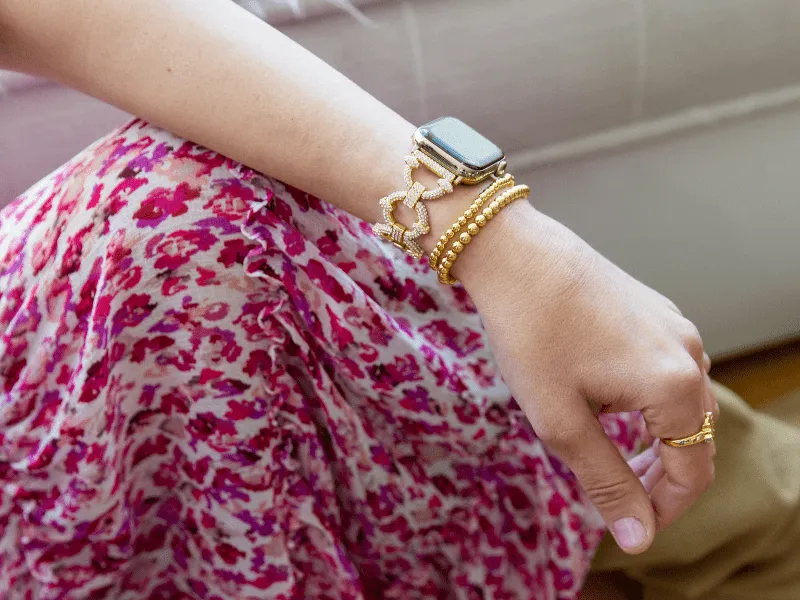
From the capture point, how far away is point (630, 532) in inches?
20.9

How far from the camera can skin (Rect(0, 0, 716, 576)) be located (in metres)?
0.47

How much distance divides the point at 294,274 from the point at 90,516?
0.26 m

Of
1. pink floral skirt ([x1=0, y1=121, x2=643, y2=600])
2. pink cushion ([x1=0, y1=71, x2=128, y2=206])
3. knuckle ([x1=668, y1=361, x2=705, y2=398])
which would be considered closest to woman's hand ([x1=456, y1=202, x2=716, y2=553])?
knuckle ([x1=668, y1=361, x2=705, y2=398])

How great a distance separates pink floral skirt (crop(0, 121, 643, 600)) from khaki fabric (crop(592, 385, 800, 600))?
17 cm

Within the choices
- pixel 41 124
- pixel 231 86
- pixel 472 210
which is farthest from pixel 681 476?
pixel 41 124

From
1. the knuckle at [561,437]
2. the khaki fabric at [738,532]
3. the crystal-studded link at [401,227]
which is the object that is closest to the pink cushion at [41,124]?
the crystal-studded link at [401,227]

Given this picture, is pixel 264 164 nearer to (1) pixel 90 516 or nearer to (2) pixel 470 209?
(2) pixel 470 209

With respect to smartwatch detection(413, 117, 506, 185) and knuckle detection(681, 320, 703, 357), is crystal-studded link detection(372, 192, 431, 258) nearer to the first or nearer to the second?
smartwatch detection(413, 117, 506, 185)

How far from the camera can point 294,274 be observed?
0.52 m

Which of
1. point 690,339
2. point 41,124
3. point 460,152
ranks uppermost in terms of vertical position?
point 41,124

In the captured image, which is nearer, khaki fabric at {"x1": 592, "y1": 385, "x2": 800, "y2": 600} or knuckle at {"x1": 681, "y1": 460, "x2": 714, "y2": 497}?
knuckle at {"x1": 681, "y1": 460, "x2": 714, "y2": 497}

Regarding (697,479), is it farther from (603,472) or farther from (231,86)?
(231,86)

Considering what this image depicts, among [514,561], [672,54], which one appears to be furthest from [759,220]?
[514,561]

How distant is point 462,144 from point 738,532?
0.57m
